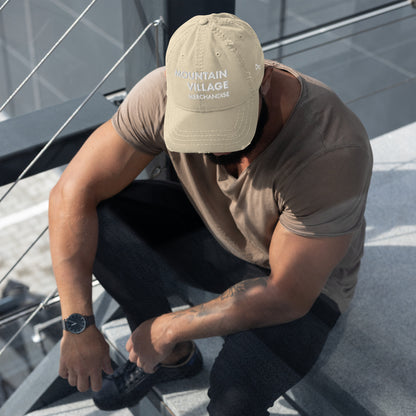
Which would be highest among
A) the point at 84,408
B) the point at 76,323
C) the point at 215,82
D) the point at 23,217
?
the point at 215,82

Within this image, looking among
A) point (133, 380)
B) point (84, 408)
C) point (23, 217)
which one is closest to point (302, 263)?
point (133, 380)

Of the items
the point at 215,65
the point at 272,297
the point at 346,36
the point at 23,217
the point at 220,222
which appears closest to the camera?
the point at 215,65

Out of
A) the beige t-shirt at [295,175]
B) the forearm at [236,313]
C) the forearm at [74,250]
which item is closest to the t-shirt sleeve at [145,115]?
the beige t-shirt at [295,175]

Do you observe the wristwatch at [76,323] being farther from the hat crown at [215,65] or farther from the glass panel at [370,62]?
the glass panel at [370,62]

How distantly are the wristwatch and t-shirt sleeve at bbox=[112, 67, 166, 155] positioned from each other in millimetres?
248

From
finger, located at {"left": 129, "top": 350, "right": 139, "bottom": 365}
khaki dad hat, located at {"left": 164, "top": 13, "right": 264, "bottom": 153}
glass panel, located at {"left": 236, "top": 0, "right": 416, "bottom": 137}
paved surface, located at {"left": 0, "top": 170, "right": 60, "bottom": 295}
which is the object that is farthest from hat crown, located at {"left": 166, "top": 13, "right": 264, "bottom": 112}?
paved surface, located at {"left": 0, "top": 170, "right": 60, "bottom": 295}

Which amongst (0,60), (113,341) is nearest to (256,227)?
(113,341)

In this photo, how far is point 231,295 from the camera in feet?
2.77

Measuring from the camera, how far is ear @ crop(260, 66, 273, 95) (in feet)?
2.39

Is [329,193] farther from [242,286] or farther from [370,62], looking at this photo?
[370,62]

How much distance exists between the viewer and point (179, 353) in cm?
93

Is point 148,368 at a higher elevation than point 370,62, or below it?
below

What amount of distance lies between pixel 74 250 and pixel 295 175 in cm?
34

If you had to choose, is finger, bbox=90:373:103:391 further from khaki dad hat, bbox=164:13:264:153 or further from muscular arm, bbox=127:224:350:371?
khaki dad hat, bbox=164:13:264:153
